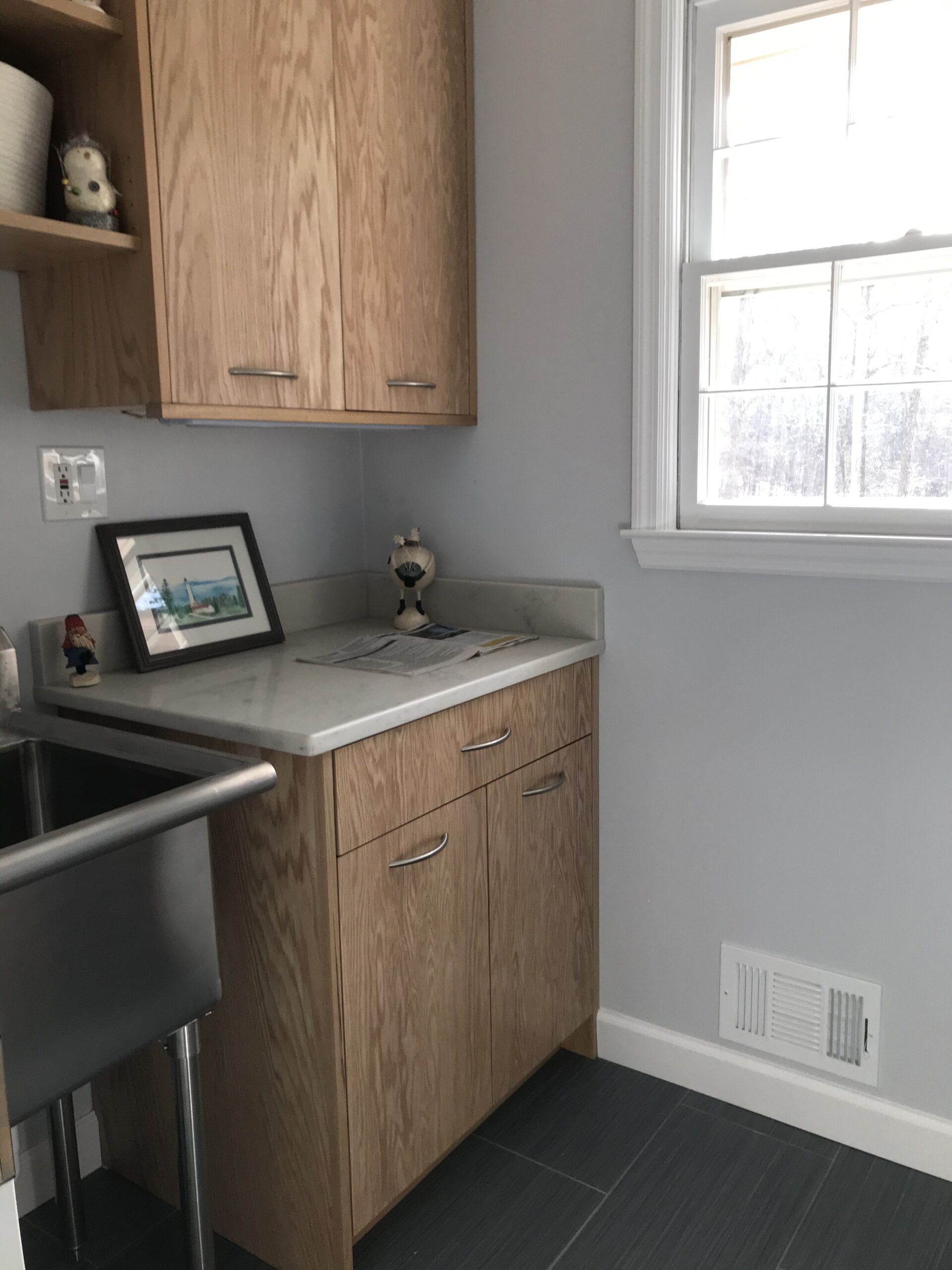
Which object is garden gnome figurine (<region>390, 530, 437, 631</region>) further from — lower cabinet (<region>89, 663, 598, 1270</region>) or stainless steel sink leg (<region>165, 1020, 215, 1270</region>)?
stainless steel sink leg (<region>165, 1020, 215, 1270</region>)

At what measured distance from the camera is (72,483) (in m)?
1.77

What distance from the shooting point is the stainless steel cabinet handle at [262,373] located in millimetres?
1624

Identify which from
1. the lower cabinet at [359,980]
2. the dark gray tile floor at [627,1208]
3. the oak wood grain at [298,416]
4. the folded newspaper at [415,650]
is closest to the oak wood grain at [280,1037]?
the lower cabinet at [359,980]

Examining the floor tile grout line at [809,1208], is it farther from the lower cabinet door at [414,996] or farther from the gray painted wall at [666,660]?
the lower cabinet door at [414,996]

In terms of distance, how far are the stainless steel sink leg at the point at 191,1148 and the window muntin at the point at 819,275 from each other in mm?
1320

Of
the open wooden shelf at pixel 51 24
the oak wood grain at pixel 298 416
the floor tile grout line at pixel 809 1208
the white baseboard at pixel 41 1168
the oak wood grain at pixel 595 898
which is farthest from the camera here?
the oak wood grain at pixel 595 898

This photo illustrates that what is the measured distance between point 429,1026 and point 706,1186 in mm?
608

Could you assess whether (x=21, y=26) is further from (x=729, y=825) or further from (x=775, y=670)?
(x=729, y=825)

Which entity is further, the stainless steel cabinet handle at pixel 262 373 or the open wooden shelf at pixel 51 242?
the stainless steel cabinet handle at pixel 262 373

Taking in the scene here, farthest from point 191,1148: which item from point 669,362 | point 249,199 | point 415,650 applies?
point 669,362

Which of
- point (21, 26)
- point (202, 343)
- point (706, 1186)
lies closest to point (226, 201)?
point (202, 343)

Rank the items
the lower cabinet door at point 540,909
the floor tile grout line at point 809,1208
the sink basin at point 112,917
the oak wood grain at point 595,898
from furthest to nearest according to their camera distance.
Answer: the oak wood grain at point 595,898 → the lower cabinet door at point 540,909 → the floor tile grout line at point 809,1208 → the sink basin at point 112,917

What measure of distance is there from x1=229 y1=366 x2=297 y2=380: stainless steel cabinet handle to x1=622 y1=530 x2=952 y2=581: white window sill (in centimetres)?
72

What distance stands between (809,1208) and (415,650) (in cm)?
122
